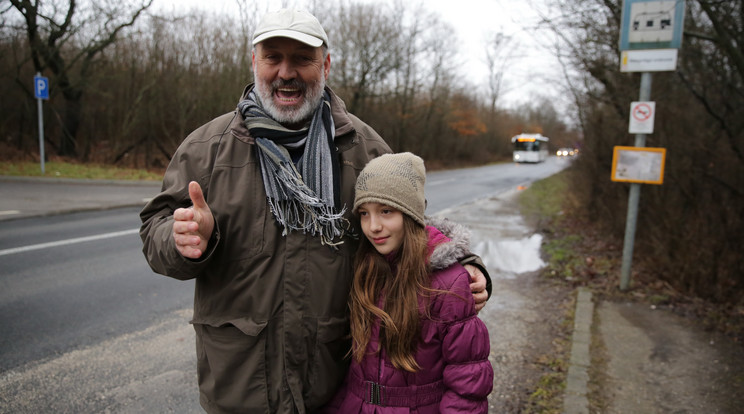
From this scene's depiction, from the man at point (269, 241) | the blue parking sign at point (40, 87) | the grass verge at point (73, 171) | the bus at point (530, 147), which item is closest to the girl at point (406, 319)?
the man at point (269, 241)

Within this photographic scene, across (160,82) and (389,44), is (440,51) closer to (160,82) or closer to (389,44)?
(389,44)

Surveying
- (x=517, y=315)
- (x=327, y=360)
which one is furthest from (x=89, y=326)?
(x=517, y=315)

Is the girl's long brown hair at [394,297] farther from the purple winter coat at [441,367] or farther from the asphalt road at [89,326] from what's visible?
the asphalt road at [89,326]

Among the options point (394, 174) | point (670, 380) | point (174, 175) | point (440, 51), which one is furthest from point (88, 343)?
point (440, 51)

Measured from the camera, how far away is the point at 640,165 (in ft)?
18.7

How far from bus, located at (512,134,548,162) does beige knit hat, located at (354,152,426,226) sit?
1959 inches

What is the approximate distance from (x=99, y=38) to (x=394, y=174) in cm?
2240

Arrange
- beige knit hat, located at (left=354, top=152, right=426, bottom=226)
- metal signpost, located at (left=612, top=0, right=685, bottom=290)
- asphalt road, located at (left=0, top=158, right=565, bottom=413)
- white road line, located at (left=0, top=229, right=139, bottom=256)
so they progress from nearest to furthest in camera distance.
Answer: beige knit hat, located at (left=354, top=152, right=426, bottom=226)
asphalt road, located at (left=0, top=158, right=565, bottom=413)
metal signpost, located at (left=612, top=0, right=685, bottom=290)
white road line, located at (left=0, top=229, right=139, bottom=256)

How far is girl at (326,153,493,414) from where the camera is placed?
188 cm

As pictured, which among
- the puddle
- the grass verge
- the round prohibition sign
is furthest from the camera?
the grass verge

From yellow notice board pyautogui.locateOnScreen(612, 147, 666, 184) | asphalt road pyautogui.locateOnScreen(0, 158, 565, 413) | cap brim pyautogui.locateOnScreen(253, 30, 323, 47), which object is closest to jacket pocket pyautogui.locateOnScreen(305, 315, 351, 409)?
cap brim pyautogui.locateOnScreen(253, 30, 323, 47)

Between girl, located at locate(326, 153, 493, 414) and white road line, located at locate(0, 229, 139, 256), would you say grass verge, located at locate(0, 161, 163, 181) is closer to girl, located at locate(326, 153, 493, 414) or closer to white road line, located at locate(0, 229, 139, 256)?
white road line, located at locate(0, 229, 139, 256)

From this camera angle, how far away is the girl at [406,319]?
6.18 ft

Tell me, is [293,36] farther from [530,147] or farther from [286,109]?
[530,147]
